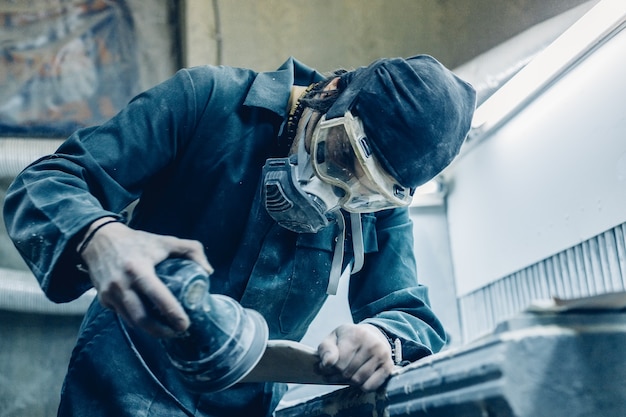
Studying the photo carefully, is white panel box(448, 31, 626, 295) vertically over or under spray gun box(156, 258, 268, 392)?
over

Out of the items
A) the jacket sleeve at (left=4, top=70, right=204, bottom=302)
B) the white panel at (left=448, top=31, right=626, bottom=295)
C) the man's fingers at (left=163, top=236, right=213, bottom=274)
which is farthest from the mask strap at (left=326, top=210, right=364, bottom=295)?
the white panel at (left=448, top=31, right=626, bottom=295)

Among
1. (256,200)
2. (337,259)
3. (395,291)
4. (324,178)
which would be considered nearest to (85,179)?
(256,200)

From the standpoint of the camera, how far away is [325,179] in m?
1.62

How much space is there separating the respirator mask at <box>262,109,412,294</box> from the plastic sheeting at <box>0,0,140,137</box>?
5.66ft

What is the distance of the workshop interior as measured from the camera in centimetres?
199

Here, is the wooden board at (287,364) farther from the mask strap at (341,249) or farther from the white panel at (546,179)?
the white panel at (546,179)

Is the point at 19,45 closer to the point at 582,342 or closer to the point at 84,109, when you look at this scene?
the point at 84,109

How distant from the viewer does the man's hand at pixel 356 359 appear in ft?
4.66

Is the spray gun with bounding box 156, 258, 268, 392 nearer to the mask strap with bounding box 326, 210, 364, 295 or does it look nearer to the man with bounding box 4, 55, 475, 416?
the man with bounding box 4, 55, 475, 416

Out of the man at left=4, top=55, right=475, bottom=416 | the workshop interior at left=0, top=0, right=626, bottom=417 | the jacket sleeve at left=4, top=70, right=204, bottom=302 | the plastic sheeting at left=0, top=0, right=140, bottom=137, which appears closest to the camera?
the jacket sleeve at left=4, top=70, right=204, bottom=302

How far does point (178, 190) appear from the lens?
1.73 m

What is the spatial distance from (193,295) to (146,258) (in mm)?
103

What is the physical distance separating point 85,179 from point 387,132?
687mm

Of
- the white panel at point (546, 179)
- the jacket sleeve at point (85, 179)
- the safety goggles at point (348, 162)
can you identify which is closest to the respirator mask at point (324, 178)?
the safety goggles at point (348, 162)
